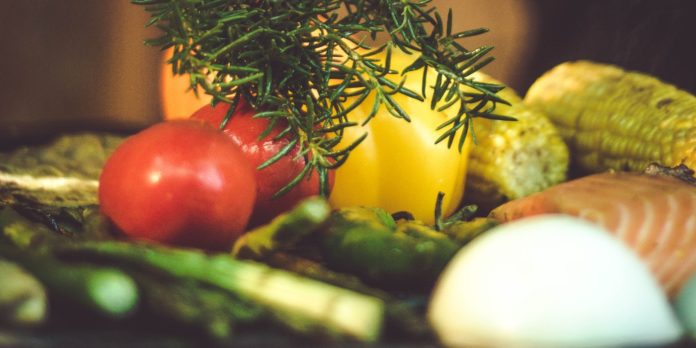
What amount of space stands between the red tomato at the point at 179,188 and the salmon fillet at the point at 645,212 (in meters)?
0.24

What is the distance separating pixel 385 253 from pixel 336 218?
0.20 feet

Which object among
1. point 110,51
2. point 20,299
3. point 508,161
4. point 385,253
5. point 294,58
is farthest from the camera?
point 110,51

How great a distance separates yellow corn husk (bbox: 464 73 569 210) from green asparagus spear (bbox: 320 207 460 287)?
Result: 300mm

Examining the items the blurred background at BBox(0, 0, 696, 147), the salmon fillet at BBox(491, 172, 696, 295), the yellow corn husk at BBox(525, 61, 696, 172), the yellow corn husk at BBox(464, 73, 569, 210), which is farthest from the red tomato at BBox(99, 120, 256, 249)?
the blurred background at BBox(0, 0, 696, 147)

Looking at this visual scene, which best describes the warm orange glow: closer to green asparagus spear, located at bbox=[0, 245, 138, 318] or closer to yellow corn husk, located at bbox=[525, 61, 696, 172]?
yellow corn husk, located at bbox=[525, 61, 696, 172]

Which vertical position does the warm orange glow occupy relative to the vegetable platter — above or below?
below

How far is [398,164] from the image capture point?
2.40 feet

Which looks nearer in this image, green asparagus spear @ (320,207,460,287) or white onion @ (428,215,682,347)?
white onion @ (428,215,682,347)

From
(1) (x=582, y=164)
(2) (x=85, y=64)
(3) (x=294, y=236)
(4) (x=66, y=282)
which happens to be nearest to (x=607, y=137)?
(1) (x=582, y=164)

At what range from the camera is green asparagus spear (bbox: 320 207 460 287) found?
0.52m

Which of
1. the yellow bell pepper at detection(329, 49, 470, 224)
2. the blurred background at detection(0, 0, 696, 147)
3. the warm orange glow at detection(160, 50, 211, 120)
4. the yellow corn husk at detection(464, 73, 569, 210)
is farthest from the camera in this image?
the blurred background at detection(0, 0, 696, 147)

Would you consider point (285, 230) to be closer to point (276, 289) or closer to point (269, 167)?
point (276, 289)

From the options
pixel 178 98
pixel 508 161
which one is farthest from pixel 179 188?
pixel 178 98

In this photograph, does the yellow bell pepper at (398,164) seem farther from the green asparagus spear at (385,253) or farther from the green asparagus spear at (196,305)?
the green asparagus spear at (196,305)
